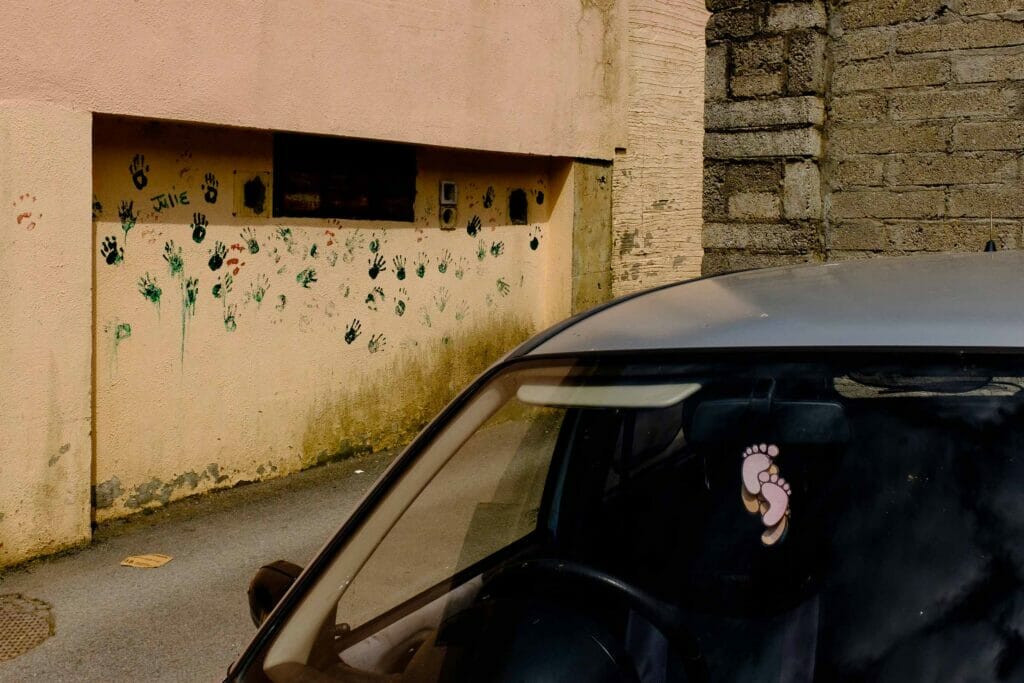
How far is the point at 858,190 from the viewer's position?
8016 mm

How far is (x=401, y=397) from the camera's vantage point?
330 inches

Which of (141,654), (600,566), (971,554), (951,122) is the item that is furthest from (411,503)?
(951,122)

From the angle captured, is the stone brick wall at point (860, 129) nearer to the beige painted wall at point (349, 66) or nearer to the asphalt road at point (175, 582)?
the beige painted wall at point (349, 66)

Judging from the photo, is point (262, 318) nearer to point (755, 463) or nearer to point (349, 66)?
point (349, 66)

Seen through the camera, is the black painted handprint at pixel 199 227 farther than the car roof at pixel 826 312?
Yes

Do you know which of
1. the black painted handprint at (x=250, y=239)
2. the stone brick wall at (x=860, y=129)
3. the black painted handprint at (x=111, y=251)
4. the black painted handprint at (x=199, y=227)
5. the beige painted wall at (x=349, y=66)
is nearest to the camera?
the beige painted wall at (x=349, y=66)

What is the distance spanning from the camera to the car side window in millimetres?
2307

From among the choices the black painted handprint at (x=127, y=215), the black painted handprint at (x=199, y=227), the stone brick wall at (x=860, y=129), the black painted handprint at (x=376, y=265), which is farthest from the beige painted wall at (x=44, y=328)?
the stone brick wall at (x=860, y=129)

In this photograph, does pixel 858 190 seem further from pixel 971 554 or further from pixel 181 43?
pixel 971 554

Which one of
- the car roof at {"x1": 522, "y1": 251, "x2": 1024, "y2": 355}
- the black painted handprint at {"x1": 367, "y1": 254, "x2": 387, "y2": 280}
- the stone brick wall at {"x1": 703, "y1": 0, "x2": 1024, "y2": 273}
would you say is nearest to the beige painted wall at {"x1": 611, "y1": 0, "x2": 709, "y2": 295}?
the stone brick wall at {"x1": 703, "y1": 0, "x2": 1024, "y2": 273}

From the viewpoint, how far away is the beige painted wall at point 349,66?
5965mm

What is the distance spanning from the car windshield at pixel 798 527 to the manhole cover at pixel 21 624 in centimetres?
340

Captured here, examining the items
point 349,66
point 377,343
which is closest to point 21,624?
point 377,343

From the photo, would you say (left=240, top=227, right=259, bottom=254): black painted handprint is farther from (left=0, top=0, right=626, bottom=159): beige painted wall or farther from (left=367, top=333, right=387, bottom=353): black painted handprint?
(left=367, top=333, right=387, bottom=353): black painted handprint
